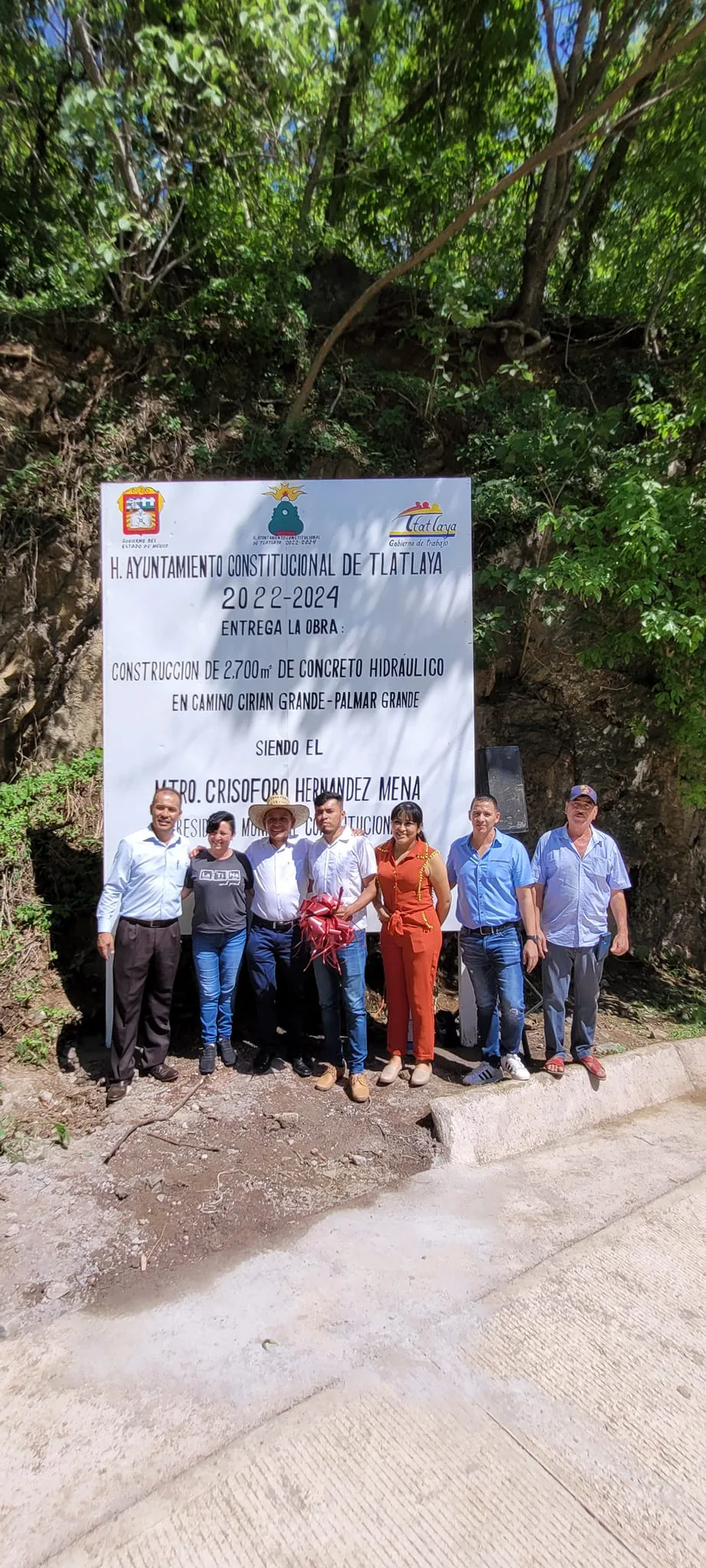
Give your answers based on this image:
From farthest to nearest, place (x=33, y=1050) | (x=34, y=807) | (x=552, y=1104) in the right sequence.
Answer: (x=34, y=807) < (x=33, y=1050) < (x=552, y=1104)

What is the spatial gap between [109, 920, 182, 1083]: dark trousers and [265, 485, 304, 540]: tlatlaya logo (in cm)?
263

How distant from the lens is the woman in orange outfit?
4.62 meters

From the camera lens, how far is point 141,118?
747cm

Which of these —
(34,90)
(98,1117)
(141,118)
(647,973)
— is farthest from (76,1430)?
(34,90)

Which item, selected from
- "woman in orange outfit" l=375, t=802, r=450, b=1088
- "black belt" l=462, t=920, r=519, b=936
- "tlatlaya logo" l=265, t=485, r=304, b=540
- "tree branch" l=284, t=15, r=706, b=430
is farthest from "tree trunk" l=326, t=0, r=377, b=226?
"black belt" l=462, t=920, r=519, b=936

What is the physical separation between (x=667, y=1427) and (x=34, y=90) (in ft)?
37.4

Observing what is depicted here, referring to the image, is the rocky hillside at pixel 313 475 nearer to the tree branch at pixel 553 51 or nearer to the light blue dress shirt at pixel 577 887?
the tree branch at pixel 553 51

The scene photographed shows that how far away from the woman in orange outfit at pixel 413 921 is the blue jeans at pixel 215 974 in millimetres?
907

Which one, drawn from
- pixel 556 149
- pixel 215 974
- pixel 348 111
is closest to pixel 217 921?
pixel 215 974

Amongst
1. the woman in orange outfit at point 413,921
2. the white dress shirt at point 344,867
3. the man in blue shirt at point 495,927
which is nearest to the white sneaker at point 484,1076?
the man in blue shirt at point 495,927

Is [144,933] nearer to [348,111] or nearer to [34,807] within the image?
[34,807]

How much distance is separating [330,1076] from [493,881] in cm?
147

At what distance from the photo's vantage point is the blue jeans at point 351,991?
462 cm

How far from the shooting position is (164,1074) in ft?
15.6
